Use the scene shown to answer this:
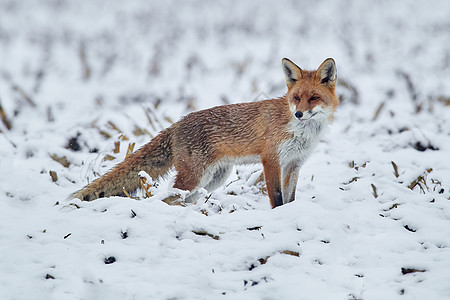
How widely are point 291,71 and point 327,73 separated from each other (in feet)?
1.24

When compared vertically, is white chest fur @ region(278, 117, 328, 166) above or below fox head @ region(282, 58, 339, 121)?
below

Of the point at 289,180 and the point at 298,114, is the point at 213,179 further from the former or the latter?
the point at 298,114

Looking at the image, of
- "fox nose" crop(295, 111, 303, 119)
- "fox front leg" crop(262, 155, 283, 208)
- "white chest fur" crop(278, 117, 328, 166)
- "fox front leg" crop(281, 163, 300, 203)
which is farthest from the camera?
"fox front leg" crop(281, 163, 300, 203)

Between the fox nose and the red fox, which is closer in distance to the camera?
the fox nose

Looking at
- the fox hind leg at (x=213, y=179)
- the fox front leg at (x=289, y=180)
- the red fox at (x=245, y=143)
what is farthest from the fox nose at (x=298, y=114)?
the fox hind leg at (x=213, y=179)

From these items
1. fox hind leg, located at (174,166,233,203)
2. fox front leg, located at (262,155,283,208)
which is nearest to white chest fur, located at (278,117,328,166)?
fox front leg, located at (262,155,283,208)

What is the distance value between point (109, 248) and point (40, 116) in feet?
20.7

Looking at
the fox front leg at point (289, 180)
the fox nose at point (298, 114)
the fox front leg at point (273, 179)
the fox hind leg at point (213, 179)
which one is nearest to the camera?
the fox nose at point (298, 114)

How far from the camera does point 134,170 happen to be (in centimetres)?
475

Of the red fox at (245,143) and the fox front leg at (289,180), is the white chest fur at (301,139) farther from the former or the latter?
the fox front leg at (289,180)

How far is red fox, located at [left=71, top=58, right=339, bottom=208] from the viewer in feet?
14.8

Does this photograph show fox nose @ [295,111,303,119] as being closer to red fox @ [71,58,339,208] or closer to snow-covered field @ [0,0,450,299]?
red fox @ [71,58,339,208]

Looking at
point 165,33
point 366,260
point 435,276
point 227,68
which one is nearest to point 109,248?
point 366,260

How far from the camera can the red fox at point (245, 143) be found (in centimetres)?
452
